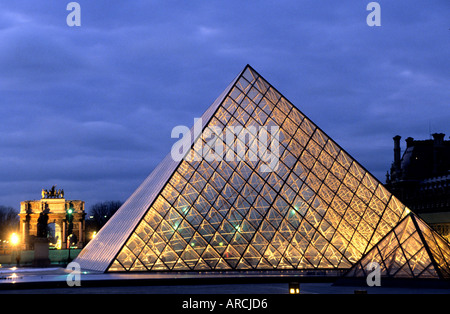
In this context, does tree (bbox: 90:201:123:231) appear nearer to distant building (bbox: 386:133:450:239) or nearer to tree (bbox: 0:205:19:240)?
tree (bbox: 0:205:19:240)

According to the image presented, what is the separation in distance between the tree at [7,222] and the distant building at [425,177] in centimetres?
6404

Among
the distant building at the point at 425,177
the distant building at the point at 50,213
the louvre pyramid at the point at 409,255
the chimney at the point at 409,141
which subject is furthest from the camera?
the distant building at the point at 50,213

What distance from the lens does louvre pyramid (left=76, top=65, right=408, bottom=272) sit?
25.6 m

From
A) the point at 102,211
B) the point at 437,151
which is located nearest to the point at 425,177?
the point at 437,151

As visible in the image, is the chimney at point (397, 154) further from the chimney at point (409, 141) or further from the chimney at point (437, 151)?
the chimney at point (437, 151)

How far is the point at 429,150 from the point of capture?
6825 centimetres

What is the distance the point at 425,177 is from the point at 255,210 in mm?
44910

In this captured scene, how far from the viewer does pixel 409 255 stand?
21562 millimetres

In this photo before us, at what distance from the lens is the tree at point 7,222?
358 ft

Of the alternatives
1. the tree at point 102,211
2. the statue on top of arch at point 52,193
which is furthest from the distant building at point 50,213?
the tree at point 102,211

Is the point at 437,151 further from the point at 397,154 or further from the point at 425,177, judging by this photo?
the point at 397,154
